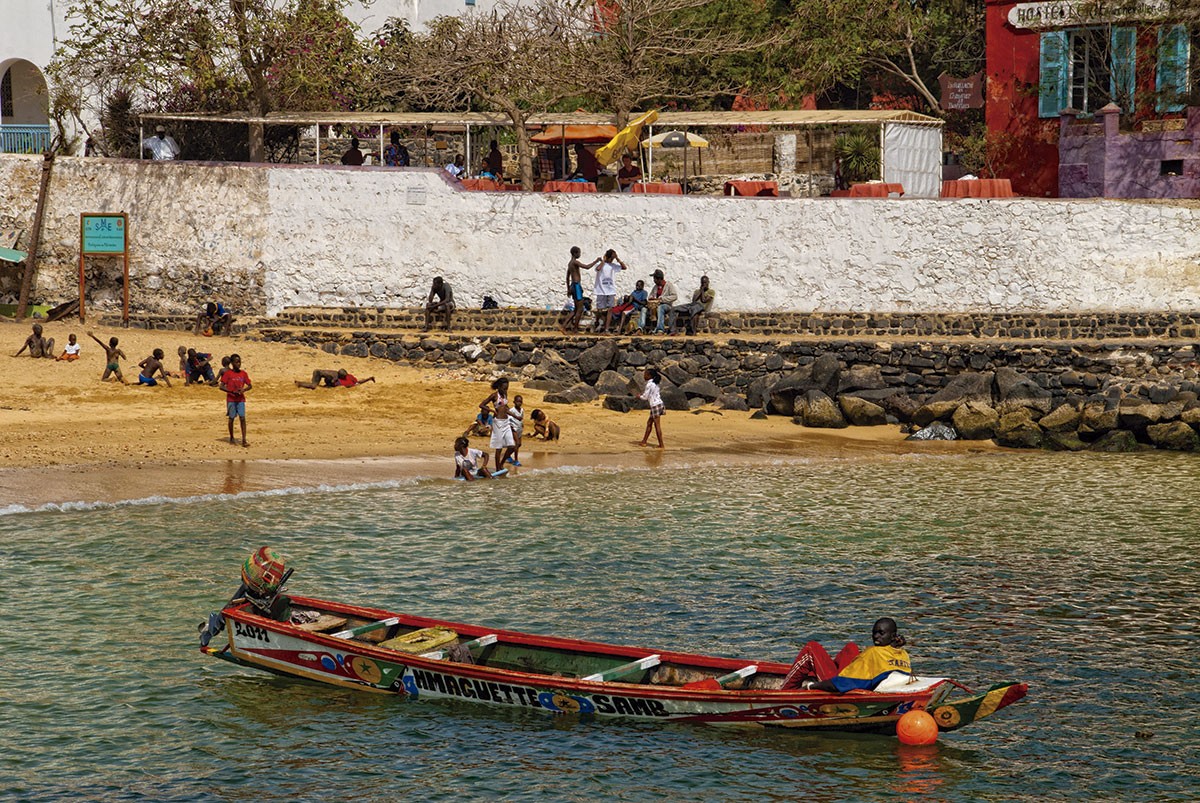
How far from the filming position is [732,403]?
30.0m

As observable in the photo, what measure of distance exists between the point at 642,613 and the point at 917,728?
4.74m

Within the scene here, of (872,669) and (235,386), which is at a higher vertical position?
(235,386)

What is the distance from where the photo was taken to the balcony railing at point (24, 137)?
37.5 m

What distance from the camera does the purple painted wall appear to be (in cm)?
3341

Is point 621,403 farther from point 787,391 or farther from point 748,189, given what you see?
point 748,189

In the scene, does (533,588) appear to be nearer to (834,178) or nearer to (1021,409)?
(1021,409)

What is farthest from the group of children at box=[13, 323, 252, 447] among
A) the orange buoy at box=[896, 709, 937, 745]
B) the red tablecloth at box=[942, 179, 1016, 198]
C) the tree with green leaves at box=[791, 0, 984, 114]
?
the tree with green leaves at box=[791, 0, 984, 114]

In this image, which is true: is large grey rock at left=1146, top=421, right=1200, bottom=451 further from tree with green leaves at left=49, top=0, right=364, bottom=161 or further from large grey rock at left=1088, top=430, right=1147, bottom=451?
tree with green leaves at left=49, top=0, right=364, bottom=161

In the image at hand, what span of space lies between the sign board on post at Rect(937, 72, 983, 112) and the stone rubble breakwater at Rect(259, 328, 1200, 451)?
11134mm

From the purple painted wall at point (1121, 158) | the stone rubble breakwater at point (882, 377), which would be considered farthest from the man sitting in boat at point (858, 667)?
the purple painted wall at point (1121, 158)

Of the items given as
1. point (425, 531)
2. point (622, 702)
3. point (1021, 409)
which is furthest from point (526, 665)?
point (1021, 409)

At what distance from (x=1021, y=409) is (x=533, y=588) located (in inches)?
544

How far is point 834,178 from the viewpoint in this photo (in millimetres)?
38156

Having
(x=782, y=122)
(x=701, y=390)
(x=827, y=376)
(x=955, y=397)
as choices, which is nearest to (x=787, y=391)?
(x=827, y=376)
